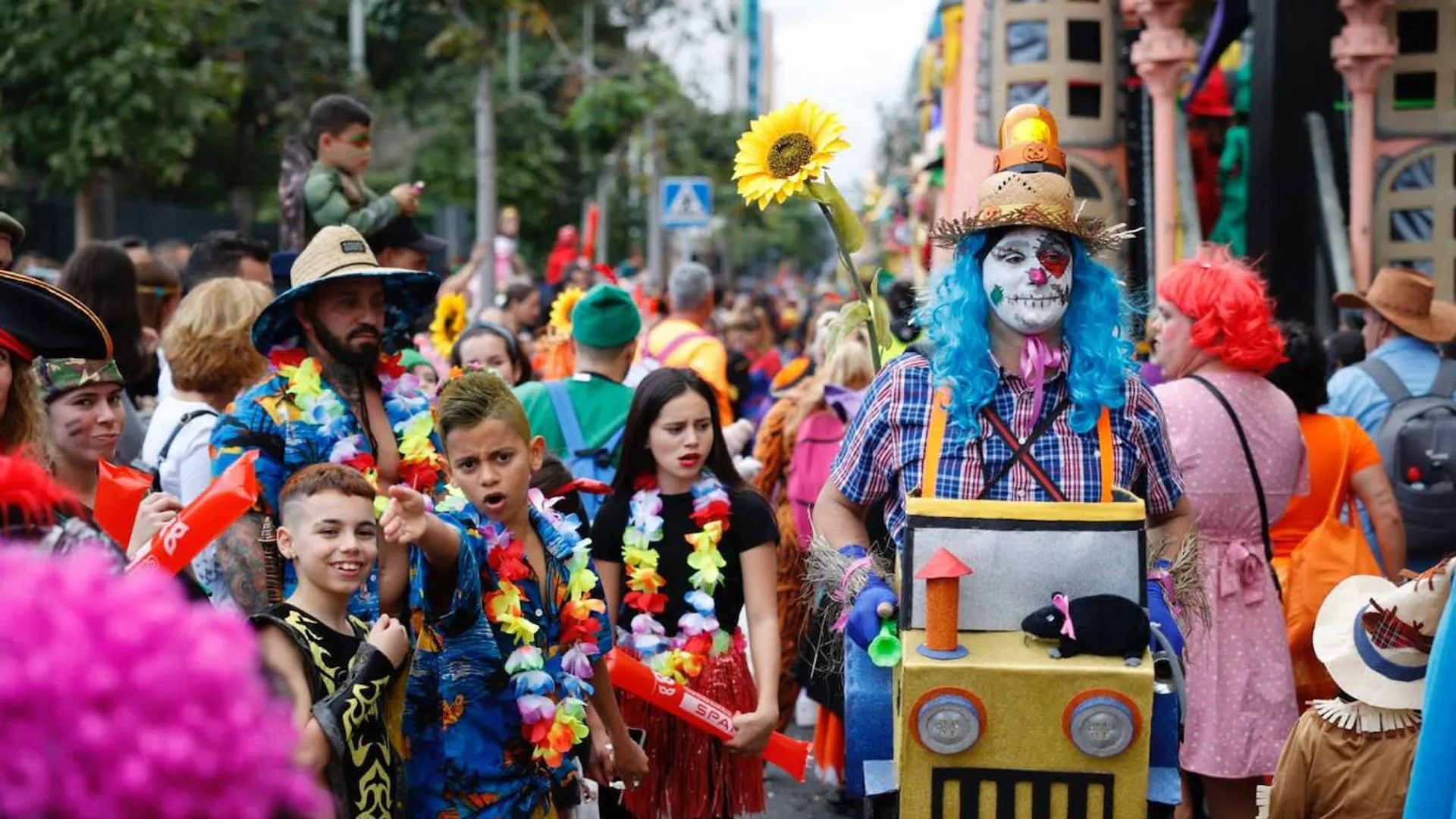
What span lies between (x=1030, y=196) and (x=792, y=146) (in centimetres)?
80

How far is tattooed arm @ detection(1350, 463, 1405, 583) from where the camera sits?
19.5 feet

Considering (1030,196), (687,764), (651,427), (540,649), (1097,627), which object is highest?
(1030,196)

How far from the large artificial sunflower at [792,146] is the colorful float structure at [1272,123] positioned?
5.11 m

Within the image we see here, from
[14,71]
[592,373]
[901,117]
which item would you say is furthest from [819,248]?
[592,373]

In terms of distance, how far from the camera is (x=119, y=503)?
13.1 feet

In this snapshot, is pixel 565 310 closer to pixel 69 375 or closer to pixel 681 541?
pixel 681 541

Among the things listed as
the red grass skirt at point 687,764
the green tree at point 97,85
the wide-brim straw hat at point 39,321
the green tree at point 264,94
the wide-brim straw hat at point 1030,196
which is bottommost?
the red grass skirt at point 687,764

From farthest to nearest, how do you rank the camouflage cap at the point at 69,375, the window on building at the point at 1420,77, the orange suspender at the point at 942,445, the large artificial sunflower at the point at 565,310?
the window on building at the point at 1420,77 < the large artificial sunflower at the point at 565,310 < the camouflage cap at the point at 69,375 < the orange suspender at the point at 942,445

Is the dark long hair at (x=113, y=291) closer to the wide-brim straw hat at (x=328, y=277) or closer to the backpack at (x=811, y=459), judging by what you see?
the wide-brim straw hat at (x=328, y=277)

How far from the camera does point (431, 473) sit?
4320 mm

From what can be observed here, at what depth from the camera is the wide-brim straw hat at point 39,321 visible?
3135 millimetres

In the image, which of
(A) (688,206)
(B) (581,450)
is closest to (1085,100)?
(B) (581,450)

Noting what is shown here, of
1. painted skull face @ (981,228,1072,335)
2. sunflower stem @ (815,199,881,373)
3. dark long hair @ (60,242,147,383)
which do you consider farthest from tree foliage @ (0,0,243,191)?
painted skull face @ (981,228,1072,335)

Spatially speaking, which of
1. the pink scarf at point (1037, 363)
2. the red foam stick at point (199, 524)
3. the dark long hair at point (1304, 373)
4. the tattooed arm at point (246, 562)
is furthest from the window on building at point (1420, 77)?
the red foam stick at point (199, 524)
